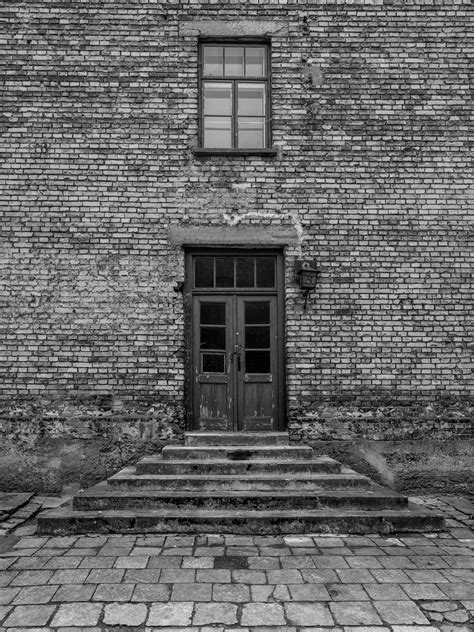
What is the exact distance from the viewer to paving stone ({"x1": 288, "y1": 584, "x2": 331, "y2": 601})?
3703 mm

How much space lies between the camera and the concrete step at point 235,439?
22.2 feet

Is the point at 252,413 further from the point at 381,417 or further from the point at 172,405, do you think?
the point at 381,417

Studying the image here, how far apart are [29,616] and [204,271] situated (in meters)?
4.95

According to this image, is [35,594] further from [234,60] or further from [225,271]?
[234,60]

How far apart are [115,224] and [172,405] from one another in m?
2.62

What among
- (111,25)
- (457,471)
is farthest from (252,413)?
(111,25)

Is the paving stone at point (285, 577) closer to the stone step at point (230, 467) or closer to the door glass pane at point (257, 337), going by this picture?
the stone step at point (230, 467)

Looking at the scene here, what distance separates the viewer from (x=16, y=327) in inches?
281

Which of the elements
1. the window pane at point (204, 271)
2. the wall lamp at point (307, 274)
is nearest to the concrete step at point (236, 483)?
the wall lamp at point (307, 274)

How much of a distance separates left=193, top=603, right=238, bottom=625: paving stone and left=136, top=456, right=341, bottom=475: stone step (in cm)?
232

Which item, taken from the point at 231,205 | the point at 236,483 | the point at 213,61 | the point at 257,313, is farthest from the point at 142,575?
the point at 213,61

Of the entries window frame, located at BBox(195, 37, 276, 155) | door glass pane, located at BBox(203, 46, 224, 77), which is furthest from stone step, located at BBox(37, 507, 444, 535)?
door glass pane, located at BBox(203, 46, 224, 77)

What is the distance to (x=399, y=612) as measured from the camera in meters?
3.52

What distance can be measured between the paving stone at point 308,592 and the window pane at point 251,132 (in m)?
5.95
